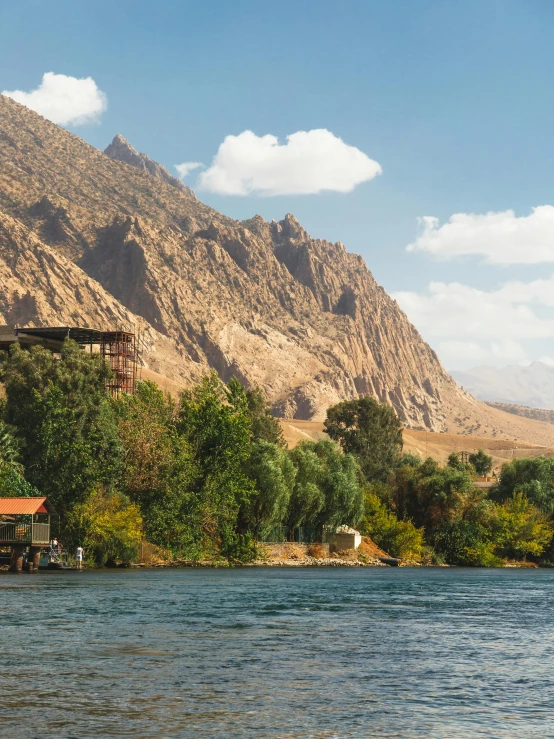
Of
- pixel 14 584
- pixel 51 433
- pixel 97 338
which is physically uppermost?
pixel 97 338

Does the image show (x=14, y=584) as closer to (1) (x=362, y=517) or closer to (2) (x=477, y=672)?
(2) (x=477, y=672)

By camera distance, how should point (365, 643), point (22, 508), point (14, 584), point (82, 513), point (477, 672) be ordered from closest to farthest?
point (477, 672) < point (365, 643) < point (14, 584) < point (22, 508) < point (82, 513)

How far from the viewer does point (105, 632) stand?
98.8 feet

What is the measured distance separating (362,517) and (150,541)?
25.8 metres

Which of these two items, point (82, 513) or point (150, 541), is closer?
point (82, 513)

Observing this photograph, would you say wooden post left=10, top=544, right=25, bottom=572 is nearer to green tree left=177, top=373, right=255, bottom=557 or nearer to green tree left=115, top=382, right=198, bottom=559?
green tree left=115, top=382, right=198, bottom=559

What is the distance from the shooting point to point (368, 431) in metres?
141

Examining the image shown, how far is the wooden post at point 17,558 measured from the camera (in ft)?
203

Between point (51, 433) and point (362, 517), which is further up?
point (51, 433)

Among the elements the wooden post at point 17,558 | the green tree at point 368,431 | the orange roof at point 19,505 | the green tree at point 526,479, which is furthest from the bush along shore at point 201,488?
the green tree at point 368,431

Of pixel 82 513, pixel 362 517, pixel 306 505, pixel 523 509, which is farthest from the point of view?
pixel 523 509

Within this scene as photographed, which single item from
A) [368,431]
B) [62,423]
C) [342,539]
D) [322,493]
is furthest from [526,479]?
[62,423]

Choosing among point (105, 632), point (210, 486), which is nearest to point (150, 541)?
point (210, 486)

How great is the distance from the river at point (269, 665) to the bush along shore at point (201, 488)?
2198 centimetres
